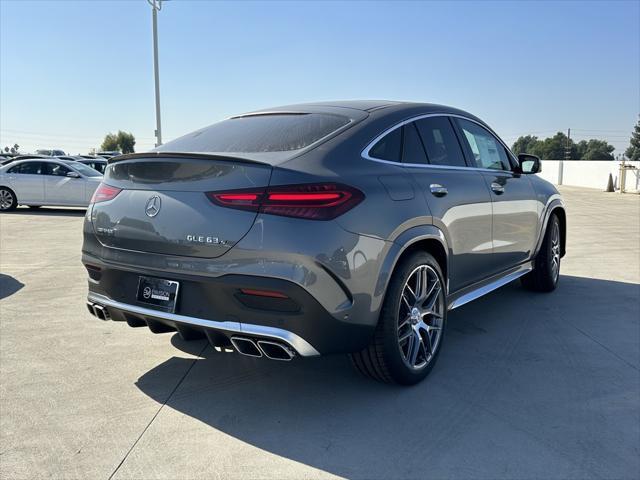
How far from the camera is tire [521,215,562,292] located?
5773 millimetres

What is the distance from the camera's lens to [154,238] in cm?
302

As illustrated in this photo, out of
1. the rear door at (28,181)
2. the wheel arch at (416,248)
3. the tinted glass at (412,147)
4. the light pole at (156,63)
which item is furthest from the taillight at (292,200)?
the light pole at (156,63)

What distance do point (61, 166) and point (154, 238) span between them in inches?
532

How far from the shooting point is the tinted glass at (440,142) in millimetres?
3875

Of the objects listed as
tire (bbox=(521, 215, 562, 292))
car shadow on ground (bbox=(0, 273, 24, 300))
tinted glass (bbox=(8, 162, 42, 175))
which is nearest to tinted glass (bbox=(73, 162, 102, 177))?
tinted glass (bbox=(8, 162, 42, 175))

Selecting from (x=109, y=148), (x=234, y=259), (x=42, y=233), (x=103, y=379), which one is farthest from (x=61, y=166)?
(x=109, y=148)

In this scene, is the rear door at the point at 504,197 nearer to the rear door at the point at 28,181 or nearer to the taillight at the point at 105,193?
the taillight at the point at 105,193

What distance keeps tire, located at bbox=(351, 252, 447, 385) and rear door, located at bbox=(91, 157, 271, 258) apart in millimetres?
977

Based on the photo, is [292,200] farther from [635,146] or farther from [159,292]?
[635,146]

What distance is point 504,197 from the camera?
4703mm

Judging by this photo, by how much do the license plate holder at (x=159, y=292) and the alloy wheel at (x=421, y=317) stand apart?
4.20 feet

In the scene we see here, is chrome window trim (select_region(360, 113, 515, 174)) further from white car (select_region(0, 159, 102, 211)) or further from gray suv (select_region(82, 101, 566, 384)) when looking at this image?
white car (select_region(0, 159, 102, 211))

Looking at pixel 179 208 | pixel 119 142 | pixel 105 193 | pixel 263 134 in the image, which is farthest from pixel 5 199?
pixel 119 142

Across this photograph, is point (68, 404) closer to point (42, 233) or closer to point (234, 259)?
point (234, 259)
